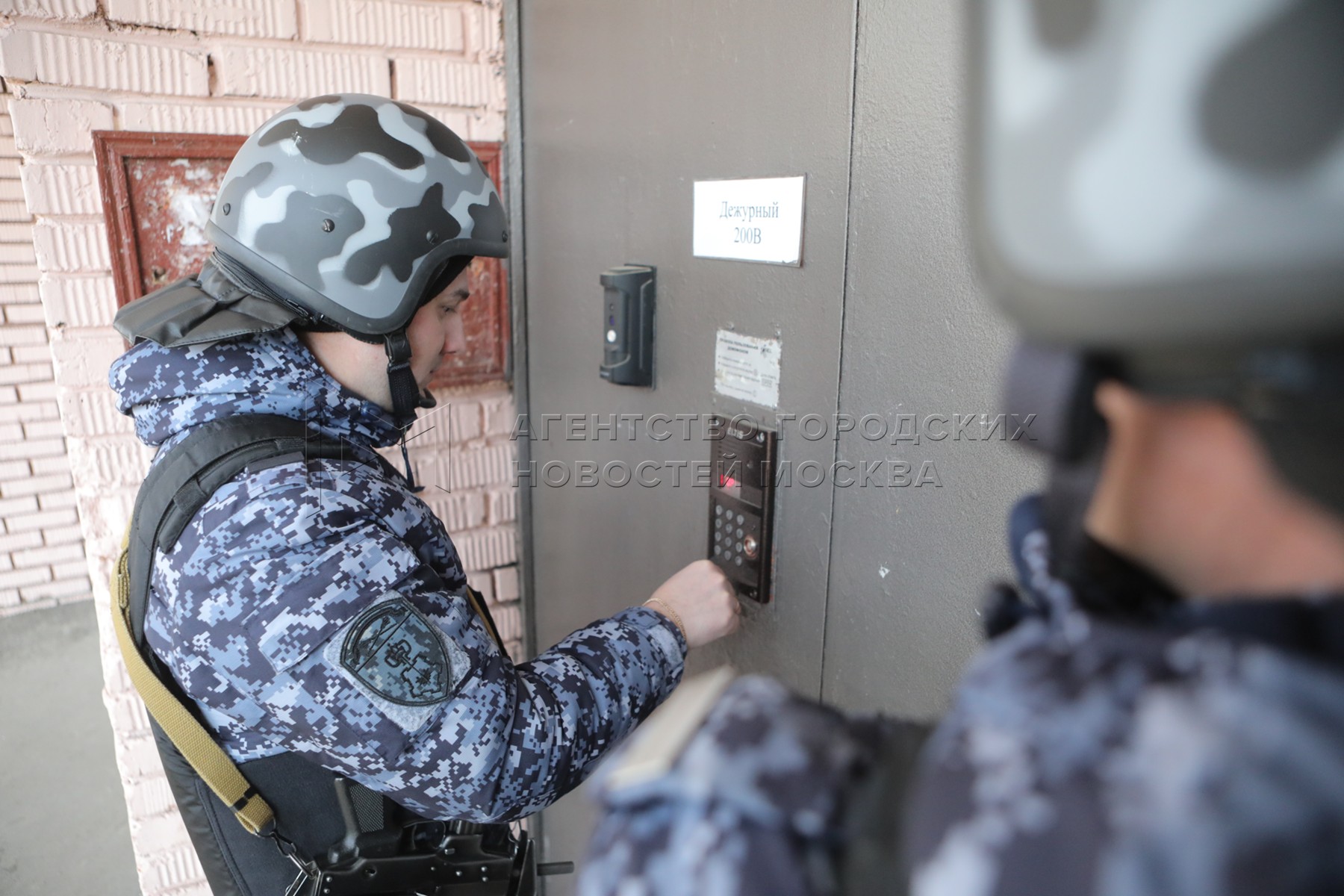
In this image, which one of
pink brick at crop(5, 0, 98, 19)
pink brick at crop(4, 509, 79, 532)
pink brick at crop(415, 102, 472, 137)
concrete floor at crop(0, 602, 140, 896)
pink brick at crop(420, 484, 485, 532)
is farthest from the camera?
pink brick at crop(4, 509, 79, 532)

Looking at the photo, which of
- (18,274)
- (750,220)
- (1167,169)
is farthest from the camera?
(18,274)

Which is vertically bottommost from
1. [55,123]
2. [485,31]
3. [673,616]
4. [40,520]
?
[40,520]

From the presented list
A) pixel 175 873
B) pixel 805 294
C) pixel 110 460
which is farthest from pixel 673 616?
pixel 175 873

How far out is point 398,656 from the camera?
0.86 meters

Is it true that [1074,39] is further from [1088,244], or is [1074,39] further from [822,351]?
[822,351]

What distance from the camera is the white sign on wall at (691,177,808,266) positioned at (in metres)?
1.04

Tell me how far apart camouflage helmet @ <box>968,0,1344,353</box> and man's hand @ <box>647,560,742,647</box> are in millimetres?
837

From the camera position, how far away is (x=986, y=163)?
0.36m

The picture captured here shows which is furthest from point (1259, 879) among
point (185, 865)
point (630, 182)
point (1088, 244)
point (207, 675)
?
point (185, 865)

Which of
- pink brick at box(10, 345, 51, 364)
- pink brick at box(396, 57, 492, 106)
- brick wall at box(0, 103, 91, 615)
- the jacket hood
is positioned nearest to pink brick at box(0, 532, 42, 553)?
brick wall at box(0, 103, 91, 615)

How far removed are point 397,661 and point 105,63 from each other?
113 centimetres

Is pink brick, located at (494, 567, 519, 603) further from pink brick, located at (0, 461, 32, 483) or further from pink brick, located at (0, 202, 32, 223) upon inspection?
pink brick, located at (0, 202, 32, 223)

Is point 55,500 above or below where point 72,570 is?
above

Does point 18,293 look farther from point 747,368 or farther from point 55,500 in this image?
point 747,368
